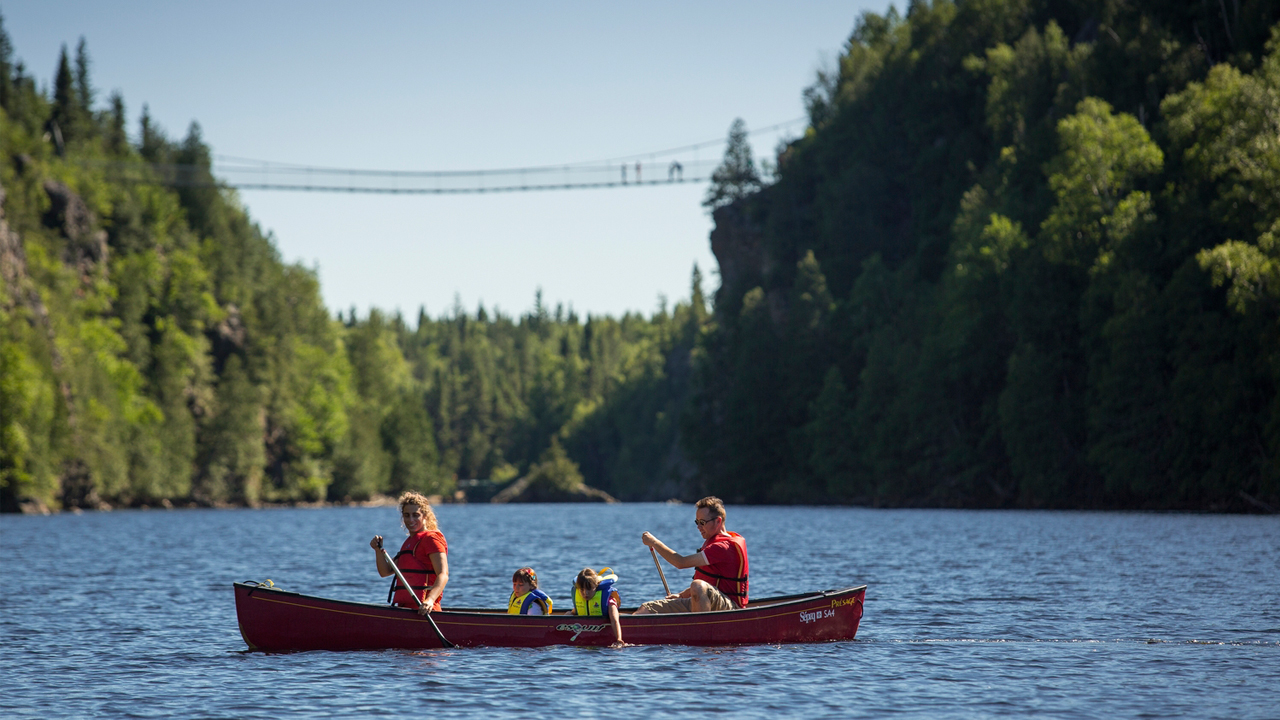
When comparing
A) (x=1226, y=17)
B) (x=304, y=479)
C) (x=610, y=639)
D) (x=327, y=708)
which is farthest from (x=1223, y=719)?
(x=304, y=479)

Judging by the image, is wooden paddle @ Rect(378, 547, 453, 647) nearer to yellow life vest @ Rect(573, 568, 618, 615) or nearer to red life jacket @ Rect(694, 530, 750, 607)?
yellow life vest @ Rect(573, 568, 618, 615)

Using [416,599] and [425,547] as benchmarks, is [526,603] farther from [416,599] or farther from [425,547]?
[425,547]

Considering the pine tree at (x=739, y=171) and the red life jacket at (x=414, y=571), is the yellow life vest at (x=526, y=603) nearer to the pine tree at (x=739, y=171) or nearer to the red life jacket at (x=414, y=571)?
the red life jacket at (x=414, y=571)

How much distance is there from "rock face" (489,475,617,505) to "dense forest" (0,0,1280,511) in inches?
843

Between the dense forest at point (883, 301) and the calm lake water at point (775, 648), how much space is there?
46.9ft

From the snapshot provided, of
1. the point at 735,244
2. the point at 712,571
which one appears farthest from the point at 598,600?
the point at 735,244

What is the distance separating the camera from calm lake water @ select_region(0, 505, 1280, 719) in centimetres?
1520

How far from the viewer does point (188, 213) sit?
384ft

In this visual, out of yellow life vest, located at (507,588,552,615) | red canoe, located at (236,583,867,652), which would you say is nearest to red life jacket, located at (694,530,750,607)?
red canoe, located at (236,583,867,652)

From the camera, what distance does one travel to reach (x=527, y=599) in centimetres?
1928

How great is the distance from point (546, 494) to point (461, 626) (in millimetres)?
146901

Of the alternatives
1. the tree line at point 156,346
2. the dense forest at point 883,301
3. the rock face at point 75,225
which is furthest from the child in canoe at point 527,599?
the rock face at point 75,225

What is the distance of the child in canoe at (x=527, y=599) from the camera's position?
1927 cm

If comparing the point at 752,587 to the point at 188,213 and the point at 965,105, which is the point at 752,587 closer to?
the point at 965,105
